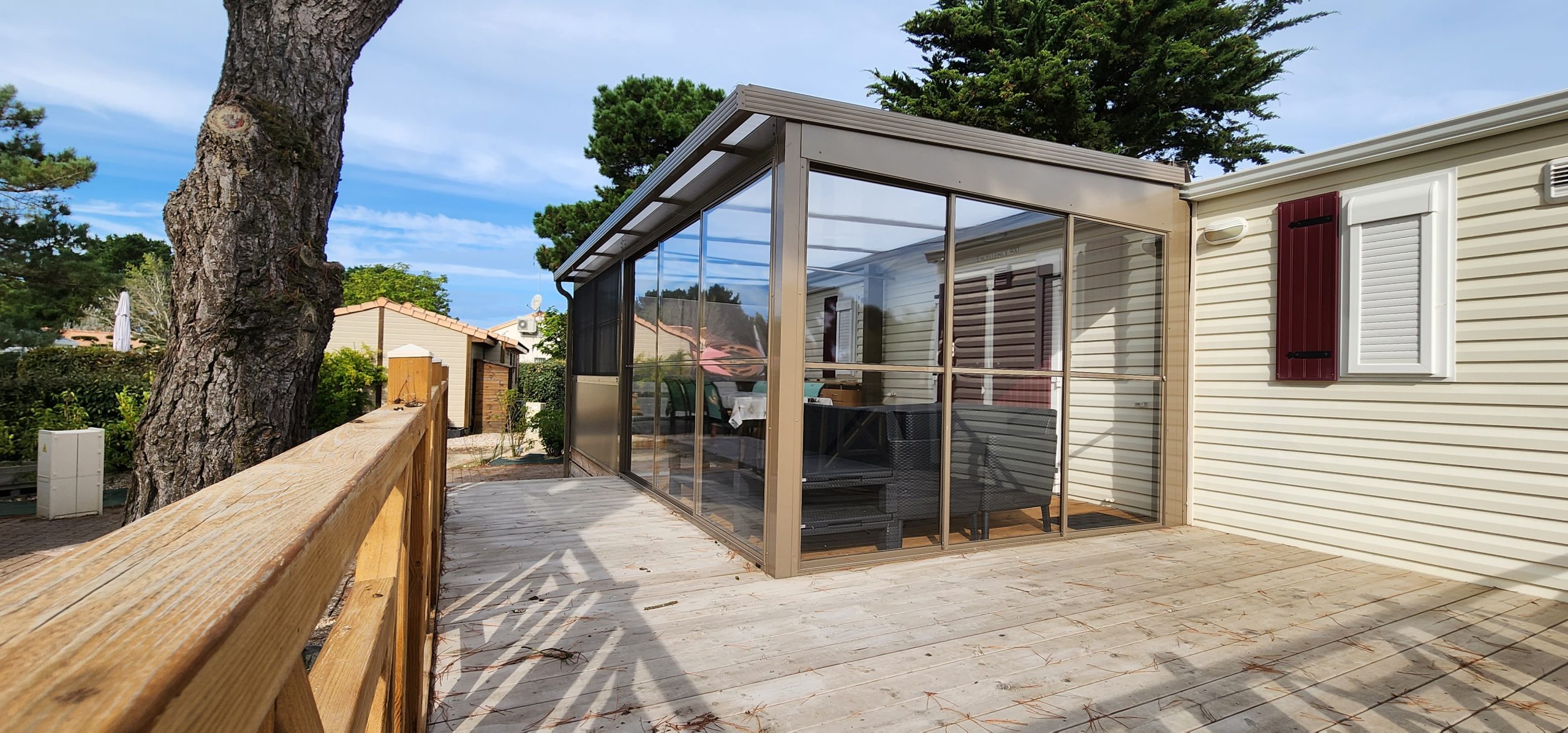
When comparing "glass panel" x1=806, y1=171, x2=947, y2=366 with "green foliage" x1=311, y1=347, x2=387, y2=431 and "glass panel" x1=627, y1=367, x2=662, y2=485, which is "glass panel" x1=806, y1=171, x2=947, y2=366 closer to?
"glass panel" x1=627, y1=367, x2=662, y2=485

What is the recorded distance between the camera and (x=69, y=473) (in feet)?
22.5

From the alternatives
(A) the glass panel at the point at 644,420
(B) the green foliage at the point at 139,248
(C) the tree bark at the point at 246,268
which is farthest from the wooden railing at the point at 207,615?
(B) the green foliage at the point at 139,248

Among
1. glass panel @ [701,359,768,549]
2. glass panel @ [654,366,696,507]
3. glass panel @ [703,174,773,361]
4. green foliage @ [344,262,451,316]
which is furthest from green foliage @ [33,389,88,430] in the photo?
green foliage @ [344,262,451,316]

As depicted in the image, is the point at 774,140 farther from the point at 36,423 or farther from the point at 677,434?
the point at 36,423

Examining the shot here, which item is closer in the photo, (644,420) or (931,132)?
(931,132)

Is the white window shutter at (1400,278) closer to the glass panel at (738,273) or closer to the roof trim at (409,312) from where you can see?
the glass panel at (738,273)

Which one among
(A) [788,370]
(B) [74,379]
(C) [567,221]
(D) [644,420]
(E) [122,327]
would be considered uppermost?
(C) [567,221]

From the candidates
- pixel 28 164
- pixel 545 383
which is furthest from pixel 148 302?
pixel 28 164

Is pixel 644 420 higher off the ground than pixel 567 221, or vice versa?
pixel 567 221

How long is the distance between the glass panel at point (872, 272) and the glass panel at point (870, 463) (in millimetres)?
166

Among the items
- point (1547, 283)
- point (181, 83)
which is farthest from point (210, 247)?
point (181, 83)

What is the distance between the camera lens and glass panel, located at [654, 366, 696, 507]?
5309 millimetres

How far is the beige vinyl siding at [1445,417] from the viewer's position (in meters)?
3.90

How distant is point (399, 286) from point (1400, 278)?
159 ft
